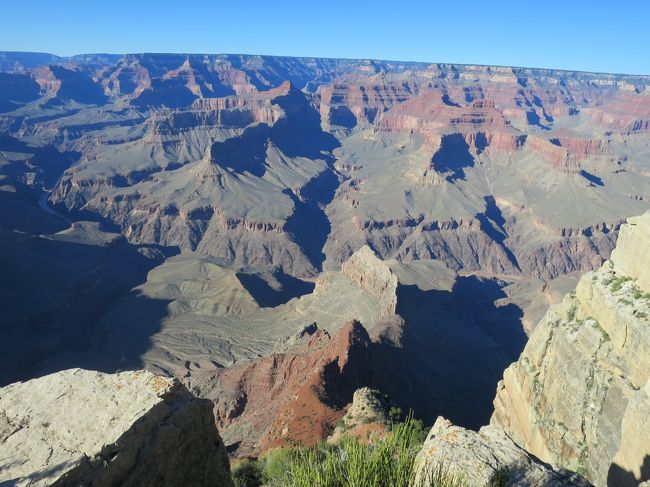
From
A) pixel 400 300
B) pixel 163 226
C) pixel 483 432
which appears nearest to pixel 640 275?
pixel 483 432

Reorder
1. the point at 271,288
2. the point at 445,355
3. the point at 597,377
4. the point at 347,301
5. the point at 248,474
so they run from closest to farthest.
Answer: the point at 248,474, the point at 597,377, the point at 445,355, the point at 347,301, the point at 271,288

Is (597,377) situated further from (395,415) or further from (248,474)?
(248,474)

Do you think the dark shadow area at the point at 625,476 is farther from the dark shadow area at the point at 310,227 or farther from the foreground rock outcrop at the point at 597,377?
the dark shadow area at the point at 310,227

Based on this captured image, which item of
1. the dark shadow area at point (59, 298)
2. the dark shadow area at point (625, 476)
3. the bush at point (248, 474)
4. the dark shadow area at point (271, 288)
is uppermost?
the dark shadow area at point (625, 476)

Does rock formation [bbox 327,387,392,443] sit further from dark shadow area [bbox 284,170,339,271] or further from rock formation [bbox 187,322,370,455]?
dark shadow area [bbox 284,170,339,271]

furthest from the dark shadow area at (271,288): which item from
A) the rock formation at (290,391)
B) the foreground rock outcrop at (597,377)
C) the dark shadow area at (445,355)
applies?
the foreground rock outcrop at (597,377)

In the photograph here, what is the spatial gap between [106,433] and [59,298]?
97435mm

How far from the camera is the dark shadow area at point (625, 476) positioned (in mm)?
22359

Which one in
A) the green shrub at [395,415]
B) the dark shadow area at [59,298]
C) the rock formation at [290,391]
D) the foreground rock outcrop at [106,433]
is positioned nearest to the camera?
the foreground rock outcrop at [106,433]

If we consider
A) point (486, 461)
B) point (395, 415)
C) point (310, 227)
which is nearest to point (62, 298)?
point (395, 415)

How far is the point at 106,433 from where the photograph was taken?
1538 centimetres

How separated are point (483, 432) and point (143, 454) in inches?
512

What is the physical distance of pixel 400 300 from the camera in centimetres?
7700

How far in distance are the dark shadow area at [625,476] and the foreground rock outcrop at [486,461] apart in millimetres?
7402
